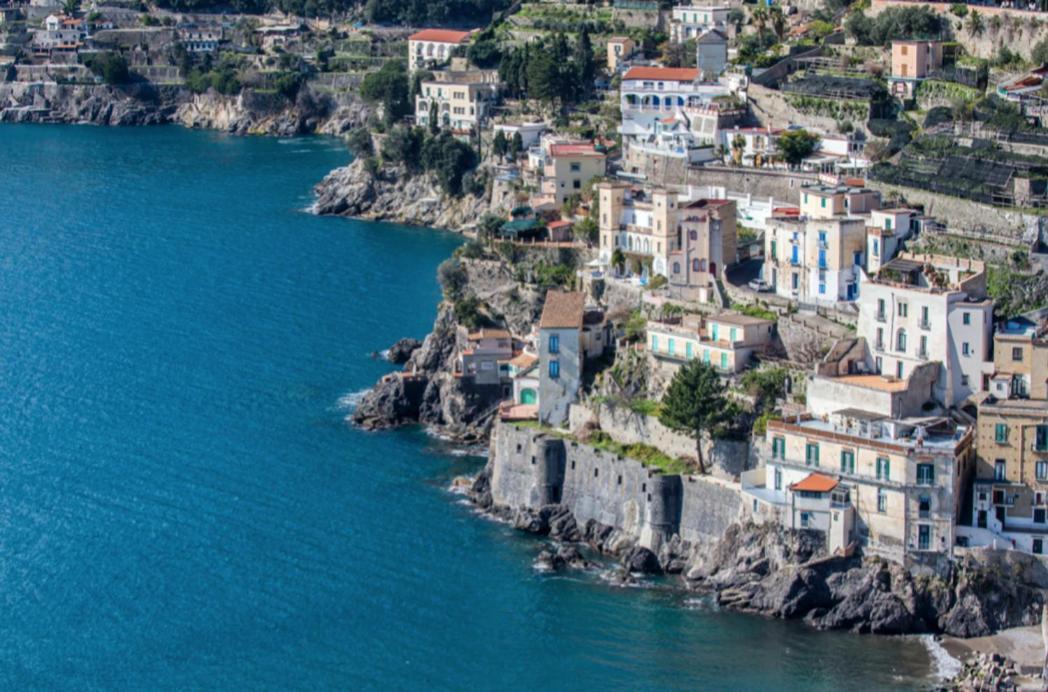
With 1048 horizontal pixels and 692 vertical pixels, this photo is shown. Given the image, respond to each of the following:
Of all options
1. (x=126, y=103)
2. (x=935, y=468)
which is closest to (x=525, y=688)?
(x=935, y=468)

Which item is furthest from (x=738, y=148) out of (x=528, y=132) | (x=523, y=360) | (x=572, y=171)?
(x=528, y=132)

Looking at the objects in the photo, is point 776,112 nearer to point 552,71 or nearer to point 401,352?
point 401,352

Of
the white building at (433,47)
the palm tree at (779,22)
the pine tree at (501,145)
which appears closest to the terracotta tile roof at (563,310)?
the pine tree at (501,145)

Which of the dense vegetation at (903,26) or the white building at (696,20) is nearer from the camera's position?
the dense vegetation at (903,26)

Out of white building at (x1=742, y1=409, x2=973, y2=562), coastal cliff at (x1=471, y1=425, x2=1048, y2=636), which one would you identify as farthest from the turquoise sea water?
white building at (x1=742, y1=409, x2=973, y2=562)

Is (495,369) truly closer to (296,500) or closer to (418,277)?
(296,500)

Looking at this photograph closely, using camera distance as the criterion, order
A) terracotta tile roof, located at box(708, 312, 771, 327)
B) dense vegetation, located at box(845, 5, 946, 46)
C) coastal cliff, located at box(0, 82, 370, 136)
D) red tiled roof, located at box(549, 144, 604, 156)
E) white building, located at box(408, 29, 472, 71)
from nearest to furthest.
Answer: terracotta tile roof, located at box(708, 312, 771, 327) → red tiled roof, located at box(549, 144, 604, 156) → dense vegetation, located at box(845, 5, 946, 46) → white building, located at box(408, 29, 472, 71) → coastal cliff, located at box(0, 82, 370, 136)

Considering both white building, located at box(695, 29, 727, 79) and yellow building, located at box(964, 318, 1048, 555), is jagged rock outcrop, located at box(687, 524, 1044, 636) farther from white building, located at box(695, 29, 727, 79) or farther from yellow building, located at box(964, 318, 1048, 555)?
white building, located at box(695, 29, 727, 79)

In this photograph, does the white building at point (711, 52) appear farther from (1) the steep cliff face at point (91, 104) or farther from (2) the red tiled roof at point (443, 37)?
(1) the steep cliff face at point (91, 104)
